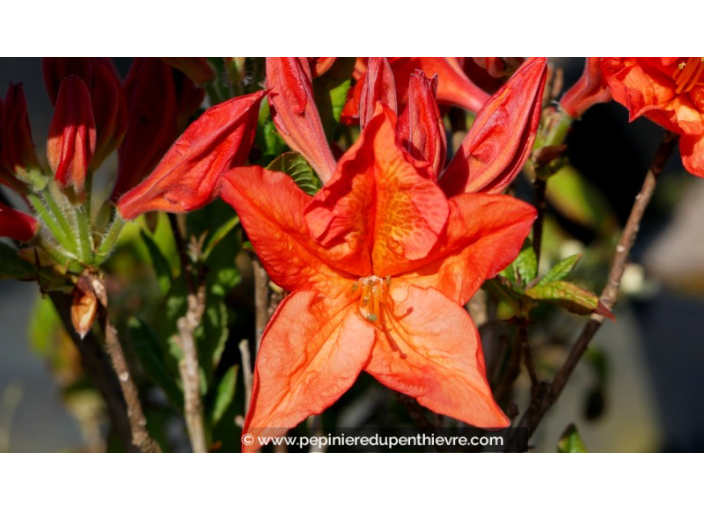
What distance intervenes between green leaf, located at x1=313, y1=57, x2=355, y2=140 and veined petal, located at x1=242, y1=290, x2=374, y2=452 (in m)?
0.17

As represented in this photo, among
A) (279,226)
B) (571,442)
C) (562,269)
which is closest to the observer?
(279,226)

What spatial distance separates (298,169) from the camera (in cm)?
57

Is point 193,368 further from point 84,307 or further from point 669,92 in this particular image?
point 669,92

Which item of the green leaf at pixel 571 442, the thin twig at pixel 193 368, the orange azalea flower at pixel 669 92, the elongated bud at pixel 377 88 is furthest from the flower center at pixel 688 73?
the thin twig at pixel 193 368

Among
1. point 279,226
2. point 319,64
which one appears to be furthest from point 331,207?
point 319,64

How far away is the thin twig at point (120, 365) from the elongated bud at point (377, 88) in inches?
9.6

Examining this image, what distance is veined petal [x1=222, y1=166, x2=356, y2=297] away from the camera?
488 mm

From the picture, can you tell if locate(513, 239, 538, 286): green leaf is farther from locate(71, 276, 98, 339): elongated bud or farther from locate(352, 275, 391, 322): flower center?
locate(71, 276, 98, 339): elongated bud

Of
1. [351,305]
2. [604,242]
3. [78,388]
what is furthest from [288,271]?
[604,242]

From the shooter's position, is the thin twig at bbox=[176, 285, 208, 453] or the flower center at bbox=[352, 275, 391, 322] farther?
the thin twig at bbox=[176, 285, 208, 453]

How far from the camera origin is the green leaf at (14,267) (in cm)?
59

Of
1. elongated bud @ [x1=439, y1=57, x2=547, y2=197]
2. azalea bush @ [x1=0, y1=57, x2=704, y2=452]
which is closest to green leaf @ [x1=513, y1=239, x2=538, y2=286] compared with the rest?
azalea bush @ [x1=0, y1=57, x2=704, y2=452]

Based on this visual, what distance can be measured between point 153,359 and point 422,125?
40 centimetres
